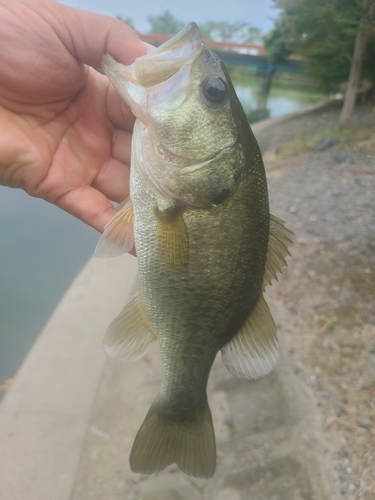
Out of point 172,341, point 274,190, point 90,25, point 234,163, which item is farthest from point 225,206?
point 274,190

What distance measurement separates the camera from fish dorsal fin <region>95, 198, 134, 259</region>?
4.29 ft

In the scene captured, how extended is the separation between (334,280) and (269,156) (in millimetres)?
4956

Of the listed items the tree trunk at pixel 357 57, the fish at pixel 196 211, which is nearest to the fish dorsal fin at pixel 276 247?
the fish at pixel 196 211

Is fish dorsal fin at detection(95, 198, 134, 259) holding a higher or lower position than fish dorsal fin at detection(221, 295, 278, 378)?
higher

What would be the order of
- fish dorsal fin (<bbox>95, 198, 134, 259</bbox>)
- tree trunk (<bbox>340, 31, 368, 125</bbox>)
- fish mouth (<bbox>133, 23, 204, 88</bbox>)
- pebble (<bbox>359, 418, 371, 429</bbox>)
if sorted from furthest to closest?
tree trunk (<bbox>340, 31, 368, 125</bbox>) < pebble (<bbox>359, 418, 371, 429</bbox>) < fish dorsal fin (<bbox>95, 198, 134, 259</bbox>) < fish mouth (<bbox>133, 23, 204, 88</bbox>)

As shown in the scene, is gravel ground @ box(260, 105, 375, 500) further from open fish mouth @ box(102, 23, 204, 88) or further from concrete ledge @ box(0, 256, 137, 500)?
open fish mouth @ box(102, 23, 204, 88)

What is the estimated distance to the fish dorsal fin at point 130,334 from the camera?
4.54 feet

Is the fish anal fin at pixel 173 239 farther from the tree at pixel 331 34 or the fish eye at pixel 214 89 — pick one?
the tree at pixel 331 34

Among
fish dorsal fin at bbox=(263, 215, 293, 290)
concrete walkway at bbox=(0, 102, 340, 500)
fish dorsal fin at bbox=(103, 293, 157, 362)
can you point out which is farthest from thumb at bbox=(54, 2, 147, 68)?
concrete walkway at bbox=(0, 102, 340, 500)

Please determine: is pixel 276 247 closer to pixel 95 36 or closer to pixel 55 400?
pixel 95 36

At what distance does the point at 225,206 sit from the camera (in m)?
1.18

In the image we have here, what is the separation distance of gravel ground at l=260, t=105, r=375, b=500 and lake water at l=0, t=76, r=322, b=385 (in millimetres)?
2232

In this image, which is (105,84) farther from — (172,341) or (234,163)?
(172,341)

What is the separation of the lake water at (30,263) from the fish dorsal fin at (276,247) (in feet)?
8.08
